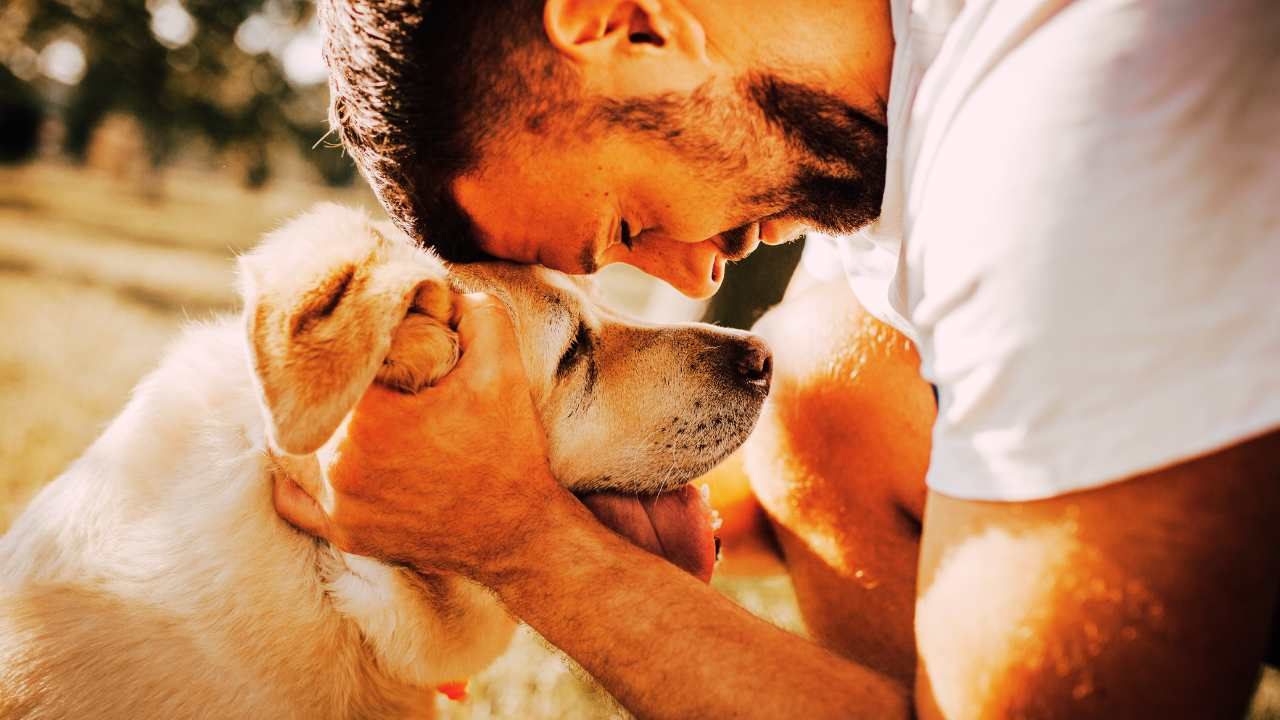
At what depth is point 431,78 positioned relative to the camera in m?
1.95

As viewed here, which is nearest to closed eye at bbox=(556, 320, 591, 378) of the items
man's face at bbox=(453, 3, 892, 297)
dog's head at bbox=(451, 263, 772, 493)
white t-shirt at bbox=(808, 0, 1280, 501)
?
dog's head at bbox=(451, 263, 772, 493)

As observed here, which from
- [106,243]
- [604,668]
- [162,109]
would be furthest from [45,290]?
[162,109]

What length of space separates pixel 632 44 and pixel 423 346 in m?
0.81

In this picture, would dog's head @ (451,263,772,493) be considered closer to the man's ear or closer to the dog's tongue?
the dog's tongue

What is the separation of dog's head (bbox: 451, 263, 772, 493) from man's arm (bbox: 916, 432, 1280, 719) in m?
1.14

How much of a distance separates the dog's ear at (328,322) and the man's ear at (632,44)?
0.58 metres

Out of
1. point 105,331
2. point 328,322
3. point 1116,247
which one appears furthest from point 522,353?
point 105,331

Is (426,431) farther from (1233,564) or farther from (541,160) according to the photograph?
(1233,564)

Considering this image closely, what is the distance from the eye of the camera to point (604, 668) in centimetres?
180

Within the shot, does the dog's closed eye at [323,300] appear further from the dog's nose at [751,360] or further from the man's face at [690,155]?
the dog's nose at [751,360]

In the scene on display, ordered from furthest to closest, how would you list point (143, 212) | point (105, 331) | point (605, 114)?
point (143, 212) < point (105, 331) < point (605, 114)

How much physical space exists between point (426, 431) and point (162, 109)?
3388 cm

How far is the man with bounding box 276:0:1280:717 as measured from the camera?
1.23 m

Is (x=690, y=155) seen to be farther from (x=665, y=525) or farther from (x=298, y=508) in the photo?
(x=298, y=508)
